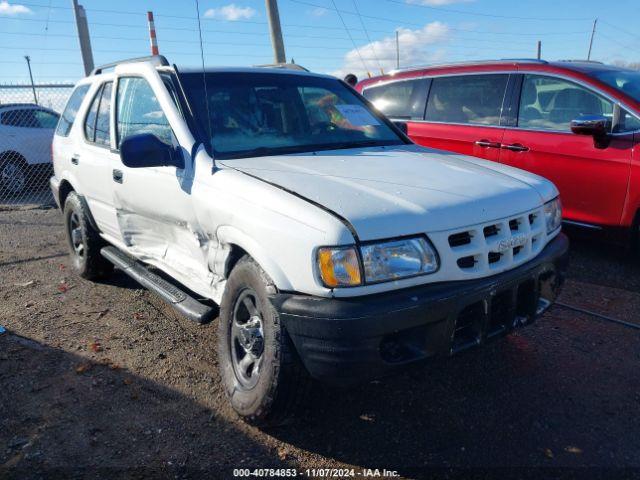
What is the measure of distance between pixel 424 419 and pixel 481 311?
718 mm

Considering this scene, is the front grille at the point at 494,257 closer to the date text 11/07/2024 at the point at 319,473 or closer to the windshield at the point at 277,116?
the date text 11/07/2024 at the point at 319,473

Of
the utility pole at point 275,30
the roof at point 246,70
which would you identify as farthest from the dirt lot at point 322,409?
the utility pole at point 275,30

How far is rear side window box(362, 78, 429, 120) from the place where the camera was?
20.4 ft

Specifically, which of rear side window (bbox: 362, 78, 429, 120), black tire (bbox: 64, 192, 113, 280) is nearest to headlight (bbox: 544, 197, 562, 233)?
rear side window (bbox: 362, 78, 429, 120)

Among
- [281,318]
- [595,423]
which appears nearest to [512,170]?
[595,423]

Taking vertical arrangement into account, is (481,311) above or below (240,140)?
below

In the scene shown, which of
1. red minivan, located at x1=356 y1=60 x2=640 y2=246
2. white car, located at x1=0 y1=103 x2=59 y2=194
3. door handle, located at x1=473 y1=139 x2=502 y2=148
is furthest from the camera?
white car, located at x1=0 y1=103 x2=59 y2=194

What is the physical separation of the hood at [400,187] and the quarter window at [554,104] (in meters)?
2.19

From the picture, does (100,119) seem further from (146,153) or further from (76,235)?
(146,153)

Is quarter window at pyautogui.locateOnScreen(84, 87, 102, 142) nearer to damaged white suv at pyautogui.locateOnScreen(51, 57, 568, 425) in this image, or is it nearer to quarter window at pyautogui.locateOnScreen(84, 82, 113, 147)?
quarter window at pyautogui.locateOnScreen(84, 82, 113, 147)

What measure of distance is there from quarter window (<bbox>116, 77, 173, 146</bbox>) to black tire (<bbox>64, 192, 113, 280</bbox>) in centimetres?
109

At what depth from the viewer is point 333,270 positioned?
2.19 meters

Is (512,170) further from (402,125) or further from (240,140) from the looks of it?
(240,140)

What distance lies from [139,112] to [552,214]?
2.65 meters
